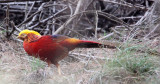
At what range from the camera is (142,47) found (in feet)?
11.6

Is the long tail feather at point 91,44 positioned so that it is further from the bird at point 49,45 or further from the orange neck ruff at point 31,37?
the orange neck ruff at point 31,37

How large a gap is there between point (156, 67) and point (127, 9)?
4218 mm

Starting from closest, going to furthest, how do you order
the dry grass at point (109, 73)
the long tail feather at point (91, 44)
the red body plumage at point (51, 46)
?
the dry grass at point (109, 73) < the red body plumage at point (51, 46) < the long tail feather at point (91, 44)

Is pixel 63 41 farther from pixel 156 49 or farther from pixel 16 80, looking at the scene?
pixel 156 49

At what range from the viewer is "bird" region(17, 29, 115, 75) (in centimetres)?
370

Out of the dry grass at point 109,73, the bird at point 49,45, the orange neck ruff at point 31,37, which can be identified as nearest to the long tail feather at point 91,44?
the bird at point 49,45

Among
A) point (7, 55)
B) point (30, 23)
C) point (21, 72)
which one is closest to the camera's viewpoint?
point (21, 72)

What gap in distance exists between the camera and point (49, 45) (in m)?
3.73

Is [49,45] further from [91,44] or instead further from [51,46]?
[91,44]

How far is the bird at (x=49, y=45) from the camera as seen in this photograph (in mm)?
3701

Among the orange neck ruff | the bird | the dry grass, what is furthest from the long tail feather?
the orange neck ruff

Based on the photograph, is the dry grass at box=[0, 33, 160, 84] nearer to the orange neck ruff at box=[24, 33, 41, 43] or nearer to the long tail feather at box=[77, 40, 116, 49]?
the long tail feather at box=[77, 40, 116, 49]

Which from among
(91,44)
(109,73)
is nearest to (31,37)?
(91,44)

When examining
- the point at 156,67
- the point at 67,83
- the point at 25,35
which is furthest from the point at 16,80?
the point at 156,67
